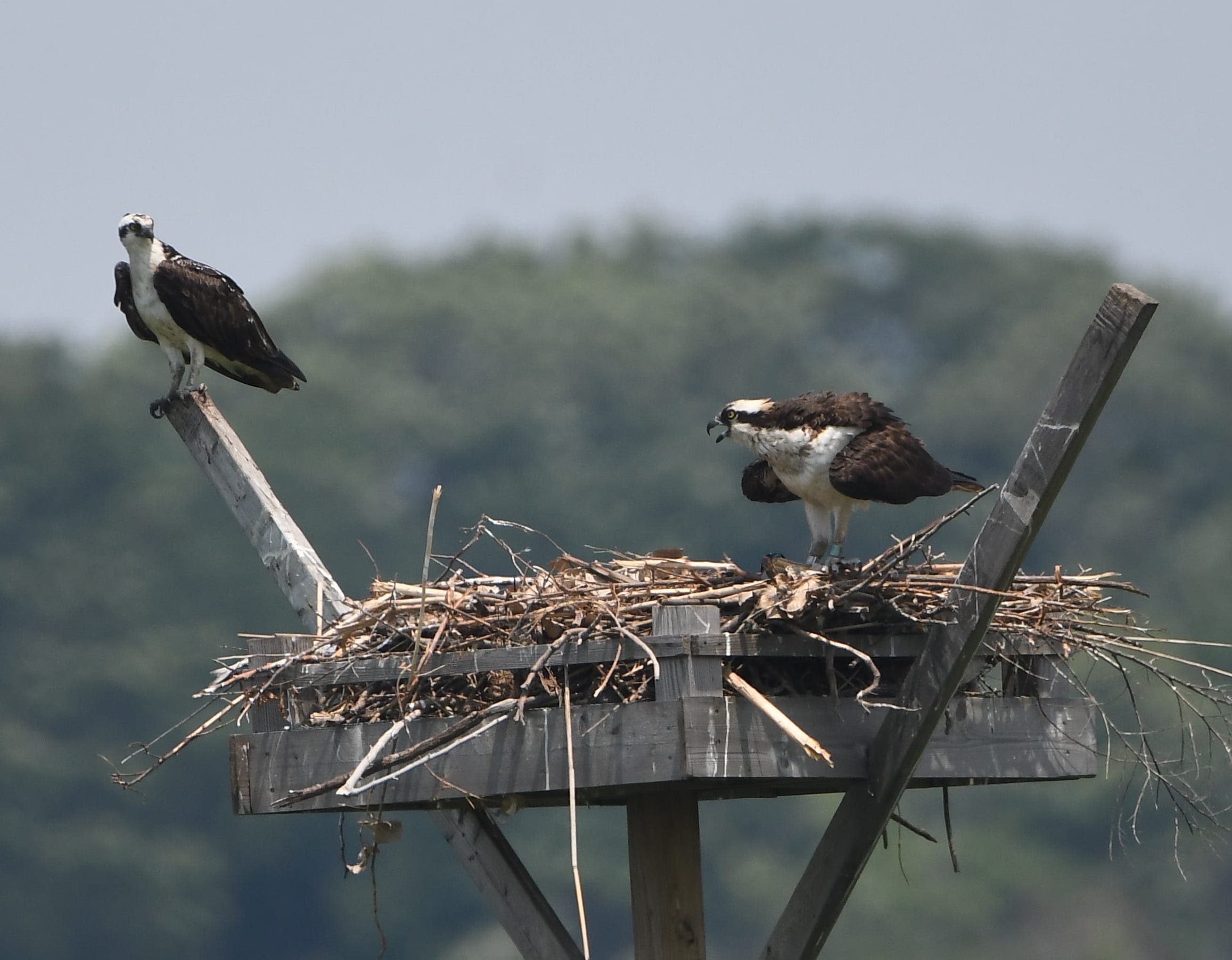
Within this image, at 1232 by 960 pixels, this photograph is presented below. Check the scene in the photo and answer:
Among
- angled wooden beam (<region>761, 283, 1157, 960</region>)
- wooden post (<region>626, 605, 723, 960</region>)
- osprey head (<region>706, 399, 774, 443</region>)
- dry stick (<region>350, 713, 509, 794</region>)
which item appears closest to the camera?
angled wooden beam (<region>761, 283, 1157, 960</region>)

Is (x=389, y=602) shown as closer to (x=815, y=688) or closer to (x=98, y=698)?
(x=815, y=688)

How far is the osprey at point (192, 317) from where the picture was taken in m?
7.90

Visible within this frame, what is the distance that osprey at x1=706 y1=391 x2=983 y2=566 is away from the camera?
6477mm

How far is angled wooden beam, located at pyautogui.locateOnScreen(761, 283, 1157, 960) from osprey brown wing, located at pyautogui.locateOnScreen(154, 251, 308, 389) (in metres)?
3.50

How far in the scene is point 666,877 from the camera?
18.1 ft

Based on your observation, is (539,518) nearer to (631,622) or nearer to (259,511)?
(259,511)

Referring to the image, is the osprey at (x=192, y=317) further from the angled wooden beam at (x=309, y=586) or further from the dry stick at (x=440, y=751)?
the dry stick at (x=440, y=751)

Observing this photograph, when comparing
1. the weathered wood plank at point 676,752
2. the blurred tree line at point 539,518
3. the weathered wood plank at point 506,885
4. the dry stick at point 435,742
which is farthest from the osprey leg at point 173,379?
the blurred tree line at point 539,518

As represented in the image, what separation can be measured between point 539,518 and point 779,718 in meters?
32.9

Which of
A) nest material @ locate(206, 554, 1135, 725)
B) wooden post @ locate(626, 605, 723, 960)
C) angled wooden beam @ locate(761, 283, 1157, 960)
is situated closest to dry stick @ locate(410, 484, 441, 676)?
nest material @ locate(206, 554, 1135, 725)

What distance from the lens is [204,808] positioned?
33.2m

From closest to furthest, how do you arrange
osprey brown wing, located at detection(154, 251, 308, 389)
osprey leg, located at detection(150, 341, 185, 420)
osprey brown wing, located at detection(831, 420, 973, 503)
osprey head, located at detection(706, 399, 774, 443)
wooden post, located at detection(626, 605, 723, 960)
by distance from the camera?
wooden post, located at detection(626, 605, 723, 960)
osprey brown wing, located at detection(831, 420, 973, 503)
osprey leg, located at detection(150, 341, 185, 420)
osprey head, located at detection(706, 399, 774, 443)
osprey brown wing, located at detection(154, 251, 308, 389)

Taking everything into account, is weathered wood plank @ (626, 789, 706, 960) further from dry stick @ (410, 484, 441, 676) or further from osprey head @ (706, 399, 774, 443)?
osprey head @ (706, 399, 774, 443)

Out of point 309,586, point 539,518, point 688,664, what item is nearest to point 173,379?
point 309,586
